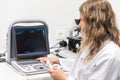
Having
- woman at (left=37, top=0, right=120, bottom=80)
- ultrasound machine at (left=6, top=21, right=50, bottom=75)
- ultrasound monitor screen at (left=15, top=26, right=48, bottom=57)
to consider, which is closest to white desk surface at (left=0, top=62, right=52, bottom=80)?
ultrasound machine at (left=6, top=21, right=50, bottom=75)

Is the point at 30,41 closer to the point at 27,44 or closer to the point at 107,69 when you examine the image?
the point at 27,44

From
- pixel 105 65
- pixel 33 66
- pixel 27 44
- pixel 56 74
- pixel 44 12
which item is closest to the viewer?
pixel 105 65

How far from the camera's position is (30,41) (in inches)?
73.0

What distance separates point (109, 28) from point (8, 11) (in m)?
A: 1.15

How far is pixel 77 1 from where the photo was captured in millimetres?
2531

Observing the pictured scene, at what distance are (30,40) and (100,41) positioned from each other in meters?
0.66

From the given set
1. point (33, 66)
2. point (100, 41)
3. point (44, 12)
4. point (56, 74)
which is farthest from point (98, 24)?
point (44, 12)

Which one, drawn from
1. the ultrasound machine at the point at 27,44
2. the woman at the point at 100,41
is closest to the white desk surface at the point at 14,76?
the ultrasound machine at the point at 27,44

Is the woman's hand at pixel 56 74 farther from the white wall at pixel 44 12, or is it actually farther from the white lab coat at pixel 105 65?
the white wall at pixel 44 12

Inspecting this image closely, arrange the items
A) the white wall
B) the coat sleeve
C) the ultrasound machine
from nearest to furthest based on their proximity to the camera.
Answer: the coat sleeve, the ultrasound machine, the white wall

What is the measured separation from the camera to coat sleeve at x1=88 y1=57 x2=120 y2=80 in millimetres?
1314

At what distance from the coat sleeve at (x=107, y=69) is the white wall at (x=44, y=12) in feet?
3.55

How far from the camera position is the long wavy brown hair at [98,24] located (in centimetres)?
133

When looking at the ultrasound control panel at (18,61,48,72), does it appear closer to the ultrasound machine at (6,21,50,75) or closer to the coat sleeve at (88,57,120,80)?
the ultrasound machine at (6,21,50,75)
